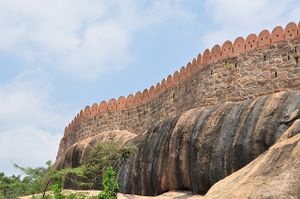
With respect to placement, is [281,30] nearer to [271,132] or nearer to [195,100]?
[195,100]

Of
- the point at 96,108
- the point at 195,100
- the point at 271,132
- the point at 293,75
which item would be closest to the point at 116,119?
the point at 96,108

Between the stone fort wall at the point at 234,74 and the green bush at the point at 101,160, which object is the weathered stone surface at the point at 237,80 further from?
the green bush at the point at 101,160

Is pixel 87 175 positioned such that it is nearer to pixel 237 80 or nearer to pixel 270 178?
pixel 237 80

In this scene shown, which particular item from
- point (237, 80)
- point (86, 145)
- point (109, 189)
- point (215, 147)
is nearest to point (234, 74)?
point (237, 80)

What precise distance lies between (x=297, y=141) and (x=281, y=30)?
34.7 feet

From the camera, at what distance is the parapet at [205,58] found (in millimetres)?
19312

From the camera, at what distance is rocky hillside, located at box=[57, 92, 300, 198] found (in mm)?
10141

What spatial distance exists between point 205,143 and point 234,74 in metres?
4.22

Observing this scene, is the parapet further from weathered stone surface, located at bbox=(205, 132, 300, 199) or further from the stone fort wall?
weathered stone surface, located at bbox=(205, 132, 300, 199)

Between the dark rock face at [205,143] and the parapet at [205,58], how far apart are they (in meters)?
3.04

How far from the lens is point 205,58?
70.0ft

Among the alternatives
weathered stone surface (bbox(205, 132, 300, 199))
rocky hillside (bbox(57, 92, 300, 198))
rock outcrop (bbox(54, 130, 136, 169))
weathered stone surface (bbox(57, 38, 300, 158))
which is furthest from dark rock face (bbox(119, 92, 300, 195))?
rock outcrop (bbox(54, 130, 136, 169))

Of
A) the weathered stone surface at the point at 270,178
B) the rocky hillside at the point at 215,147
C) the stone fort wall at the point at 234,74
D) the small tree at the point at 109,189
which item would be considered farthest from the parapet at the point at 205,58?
the weathered stone surface at the point at 270,178

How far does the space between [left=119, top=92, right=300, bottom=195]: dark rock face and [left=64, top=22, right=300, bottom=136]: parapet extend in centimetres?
304
